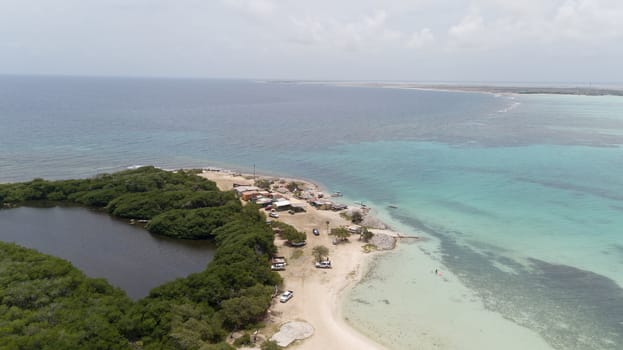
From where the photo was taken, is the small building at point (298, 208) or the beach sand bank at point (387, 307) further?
the small building at point (298, 208)

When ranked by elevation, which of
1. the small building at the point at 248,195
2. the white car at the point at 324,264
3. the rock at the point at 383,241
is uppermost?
the small building at the point at 248,195

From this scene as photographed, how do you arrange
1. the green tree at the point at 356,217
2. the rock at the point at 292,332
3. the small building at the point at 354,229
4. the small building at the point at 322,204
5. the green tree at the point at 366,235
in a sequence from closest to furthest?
the rock at the point at 292,332 < the green tree at the point at 366,235 < the small building at the point at 354,229 < the green tree at the point at 356,217 < the small building at the point at 322,204

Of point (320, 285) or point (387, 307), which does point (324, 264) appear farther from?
point (387, 307)

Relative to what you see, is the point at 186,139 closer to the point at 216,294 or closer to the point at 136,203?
the point at 136,203

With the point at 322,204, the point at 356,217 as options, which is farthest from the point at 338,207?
the point at 356,217

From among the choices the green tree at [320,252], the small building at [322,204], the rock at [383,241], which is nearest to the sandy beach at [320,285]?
the green tree at [320,252]

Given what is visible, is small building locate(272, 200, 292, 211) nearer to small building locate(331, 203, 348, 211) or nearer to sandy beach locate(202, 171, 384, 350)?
sandy beach locate(202, 171, 384, 350)

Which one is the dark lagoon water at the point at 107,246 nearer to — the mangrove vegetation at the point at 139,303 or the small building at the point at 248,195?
the mangrove vegetation at the point at 139,303
